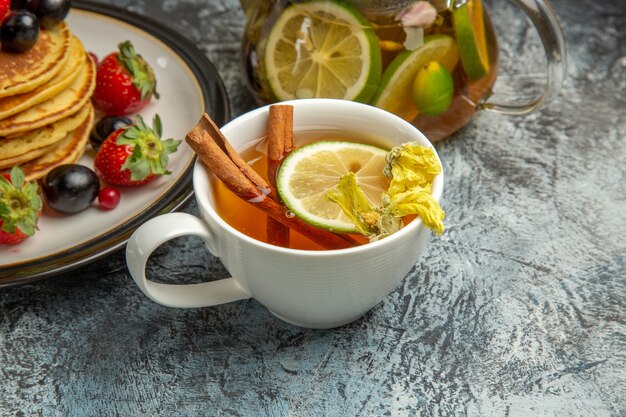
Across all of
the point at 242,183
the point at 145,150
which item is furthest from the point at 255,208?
the point at 145,150

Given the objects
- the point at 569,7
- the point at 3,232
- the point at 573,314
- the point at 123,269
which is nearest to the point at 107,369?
the point at 123,269

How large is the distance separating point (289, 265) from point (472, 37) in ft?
2.06

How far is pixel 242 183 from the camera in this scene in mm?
1098

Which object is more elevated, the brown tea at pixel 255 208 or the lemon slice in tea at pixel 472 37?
the lemon slice in tea at pixel 472 37

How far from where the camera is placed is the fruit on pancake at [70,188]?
1300 mm

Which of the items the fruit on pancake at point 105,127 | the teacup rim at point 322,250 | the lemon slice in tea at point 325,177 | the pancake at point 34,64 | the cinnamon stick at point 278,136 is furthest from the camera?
the fruit on pancake at point 105,127

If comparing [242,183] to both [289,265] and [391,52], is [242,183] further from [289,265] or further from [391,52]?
[391,52]

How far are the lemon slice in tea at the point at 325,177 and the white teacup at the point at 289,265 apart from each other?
62mm

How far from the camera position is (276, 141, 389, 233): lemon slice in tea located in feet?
3.51

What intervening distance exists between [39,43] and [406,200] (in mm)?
759

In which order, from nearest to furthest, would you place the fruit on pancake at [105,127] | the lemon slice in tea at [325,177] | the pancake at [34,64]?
the lemon slice in tea at [325,177] < the pancake at [34,64] < the fruit on pancake at [105,127]

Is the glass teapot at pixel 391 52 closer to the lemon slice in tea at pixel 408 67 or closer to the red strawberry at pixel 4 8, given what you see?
the lemon slice in tea at pixel 408 67

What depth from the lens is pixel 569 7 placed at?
1903 mm

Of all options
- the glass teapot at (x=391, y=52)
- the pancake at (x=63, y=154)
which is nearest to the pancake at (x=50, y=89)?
the pancake at (x=63, y=154)
